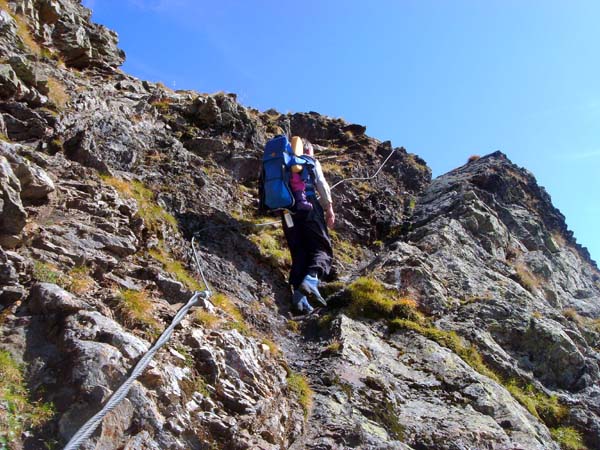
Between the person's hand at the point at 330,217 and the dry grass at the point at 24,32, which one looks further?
the dry grass at the point at 24,32

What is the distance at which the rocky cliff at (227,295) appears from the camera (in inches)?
216

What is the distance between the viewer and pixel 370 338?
924 centimetres

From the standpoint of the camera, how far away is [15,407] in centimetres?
457

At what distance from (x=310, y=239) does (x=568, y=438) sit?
228 inches

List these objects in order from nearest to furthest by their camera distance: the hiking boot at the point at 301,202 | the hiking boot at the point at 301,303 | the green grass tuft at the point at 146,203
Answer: the green grass tuft at the point at 146,203 → the hiking boot at the point at 301,303 → the hiking boot at the point at 301,202

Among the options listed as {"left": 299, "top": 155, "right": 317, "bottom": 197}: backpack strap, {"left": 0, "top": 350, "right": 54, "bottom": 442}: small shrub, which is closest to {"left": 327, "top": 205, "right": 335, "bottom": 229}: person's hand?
{"left": 299, "top": 155, "right": 317, "bottom": 197}: backpack strap

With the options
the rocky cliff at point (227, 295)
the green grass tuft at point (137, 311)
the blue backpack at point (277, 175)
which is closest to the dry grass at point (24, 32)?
the rocky cliff at point (227, 295)

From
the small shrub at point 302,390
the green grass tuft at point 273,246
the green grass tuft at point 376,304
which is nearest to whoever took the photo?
the small shrub at point 302,390

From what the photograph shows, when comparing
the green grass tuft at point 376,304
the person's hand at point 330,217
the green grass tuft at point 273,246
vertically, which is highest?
the person's hand at point 330,217

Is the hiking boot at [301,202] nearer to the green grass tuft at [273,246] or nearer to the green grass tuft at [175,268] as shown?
the green grass tuft at [273,246]

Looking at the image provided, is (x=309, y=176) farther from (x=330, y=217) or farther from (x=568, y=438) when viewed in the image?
(x=568, y=438)

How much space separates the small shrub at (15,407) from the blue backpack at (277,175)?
6983mm

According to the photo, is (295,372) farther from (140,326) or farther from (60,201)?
(60,201)

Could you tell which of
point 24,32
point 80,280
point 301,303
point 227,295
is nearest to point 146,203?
point 227,295
